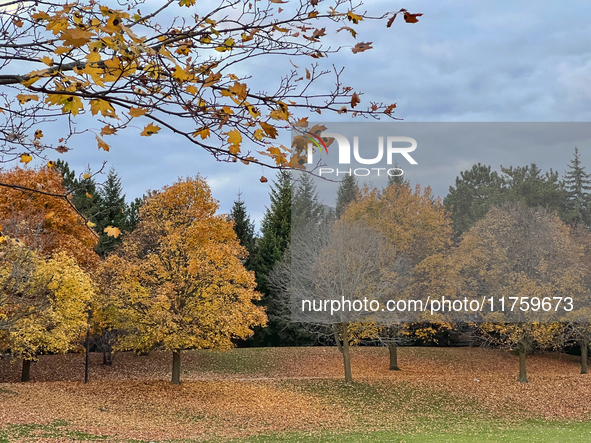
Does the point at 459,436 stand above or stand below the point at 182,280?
below

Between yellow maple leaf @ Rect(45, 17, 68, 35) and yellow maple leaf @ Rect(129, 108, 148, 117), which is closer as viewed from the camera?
yellow maple leaf @ Rect(129, 108, 148, 117)

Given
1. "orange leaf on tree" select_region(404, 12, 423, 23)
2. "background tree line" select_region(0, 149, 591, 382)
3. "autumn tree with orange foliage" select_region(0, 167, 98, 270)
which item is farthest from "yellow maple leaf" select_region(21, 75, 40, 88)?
"autumn tree with orange foliage" select_region(0, 167, 98, 270)

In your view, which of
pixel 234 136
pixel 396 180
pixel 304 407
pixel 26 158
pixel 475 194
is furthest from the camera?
pixel 475 194

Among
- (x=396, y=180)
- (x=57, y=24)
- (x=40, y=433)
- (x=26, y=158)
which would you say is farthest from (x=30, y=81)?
(x=396, y=180)

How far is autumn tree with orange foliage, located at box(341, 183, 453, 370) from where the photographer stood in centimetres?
2112

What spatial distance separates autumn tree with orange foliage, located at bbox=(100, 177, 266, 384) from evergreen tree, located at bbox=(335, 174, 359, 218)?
5.78 m

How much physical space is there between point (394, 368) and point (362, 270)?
6.73 metres

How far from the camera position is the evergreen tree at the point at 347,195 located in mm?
22438

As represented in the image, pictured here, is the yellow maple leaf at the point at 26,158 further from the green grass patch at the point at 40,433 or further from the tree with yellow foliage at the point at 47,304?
the tree with yellow foliage at the point at 47,304

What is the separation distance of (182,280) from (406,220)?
947 cm

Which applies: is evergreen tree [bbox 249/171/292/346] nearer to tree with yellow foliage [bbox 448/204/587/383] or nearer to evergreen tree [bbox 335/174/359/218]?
evergreen tree [bbox 335/174/359/218]

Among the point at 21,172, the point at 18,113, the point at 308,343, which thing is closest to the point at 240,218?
the point at 308,343

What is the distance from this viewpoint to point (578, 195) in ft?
91.3

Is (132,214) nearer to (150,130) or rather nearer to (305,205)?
(305,205)
